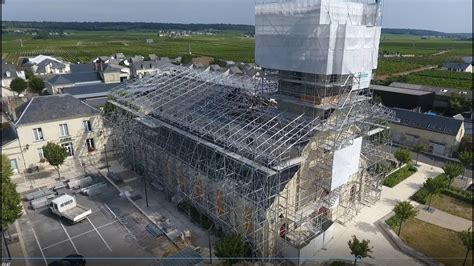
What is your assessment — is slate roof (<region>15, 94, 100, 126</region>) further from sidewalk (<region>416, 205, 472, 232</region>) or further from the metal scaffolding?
sidewalk (<region>416, 205, 472, 232</region>)

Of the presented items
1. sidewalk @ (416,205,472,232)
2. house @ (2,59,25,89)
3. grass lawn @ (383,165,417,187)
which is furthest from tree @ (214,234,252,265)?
house @ (2,59,25,89)

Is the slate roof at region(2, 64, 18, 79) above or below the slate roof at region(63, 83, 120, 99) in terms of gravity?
above

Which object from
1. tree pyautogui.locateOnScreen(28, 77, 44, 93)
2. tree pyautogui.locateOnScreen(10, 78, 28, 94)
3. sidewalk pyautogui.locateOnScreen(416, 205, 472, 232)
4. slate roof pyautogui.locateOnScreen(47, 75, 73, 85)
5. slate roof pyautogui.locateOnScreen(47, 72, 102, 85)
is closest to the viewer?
sidewalk pyautogui.locateOnScreen(416, 205, 472, 232)

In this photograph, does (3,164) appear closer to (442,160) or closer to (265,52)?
(265,52)

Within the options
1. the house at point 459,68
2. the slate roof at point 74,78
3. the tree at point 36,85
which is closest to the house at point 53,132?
the slate roof at point 74,78

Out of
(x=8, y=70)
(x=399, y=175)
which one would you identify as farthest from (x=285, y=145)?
(x=8, y=70)

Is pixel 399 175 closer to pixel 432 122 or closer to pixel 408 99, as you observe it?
pixel 432 122

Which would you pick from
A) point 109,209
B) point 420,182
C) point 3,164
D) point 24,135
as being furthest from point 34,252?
point 420,182
